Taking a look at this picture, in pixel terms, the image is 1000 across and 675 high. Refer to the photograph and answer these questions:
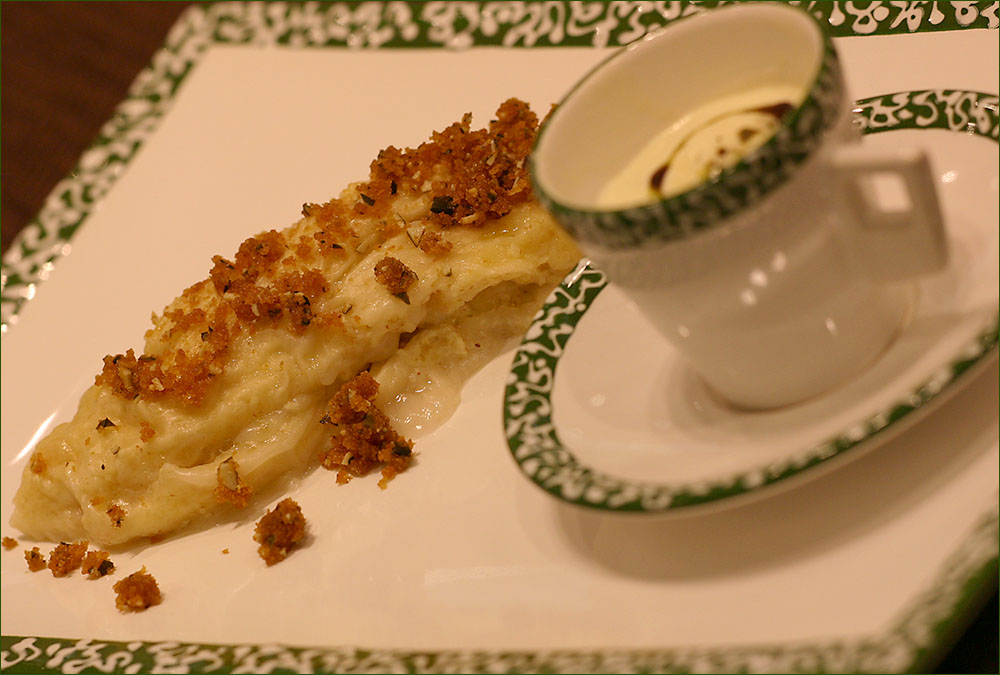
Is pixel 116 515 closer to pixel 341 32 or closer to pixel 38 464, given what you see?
pixel 38 464

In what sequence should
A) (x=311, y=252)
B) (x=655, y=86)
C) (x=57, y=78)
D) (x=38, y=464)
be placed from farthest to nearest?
1. (x=57, y=78)
2. (x=38, y=464)
3. (x=311, y=252)
4. (x=655, y=86)

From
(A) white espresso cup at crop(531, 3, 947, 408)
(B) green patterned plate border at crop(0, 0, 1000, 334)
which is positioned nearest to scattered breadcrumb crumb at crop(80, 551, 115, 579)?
(B) green patterned plate border at crop(0, 0, 1000, 334)

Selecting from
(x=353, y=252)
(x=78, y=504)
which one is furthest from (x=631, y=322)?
(x=78, y=504)

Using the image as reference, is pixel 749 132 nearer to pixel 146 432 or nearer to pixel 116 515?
pixel 146 432

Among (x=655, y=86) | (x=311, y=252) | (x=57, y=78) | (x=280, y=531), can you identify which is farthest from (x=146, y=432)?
(x=57, y=78)

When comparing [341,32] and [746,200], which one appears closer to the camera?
[746,200]

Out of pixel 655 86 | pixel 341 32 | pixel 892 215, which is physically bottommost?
pixel 341 32

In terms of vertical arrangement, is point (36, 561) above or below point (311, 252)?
below

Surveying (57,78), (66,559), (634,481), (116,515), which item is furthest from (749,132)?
(57,78)

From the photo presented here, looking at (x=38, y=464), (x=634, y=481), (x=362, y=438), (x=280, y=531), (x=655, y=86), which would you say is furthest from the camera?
(x=38, y=464)
